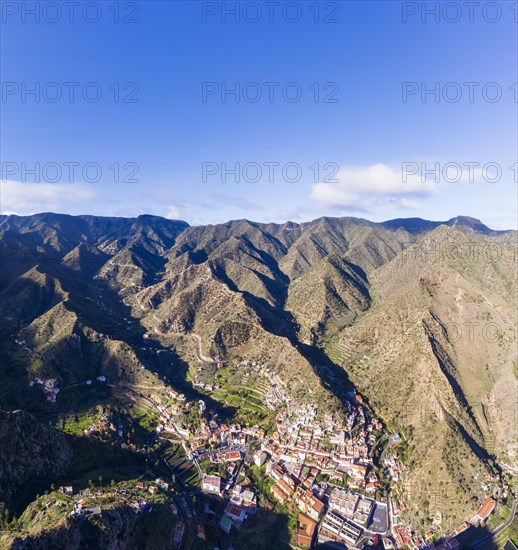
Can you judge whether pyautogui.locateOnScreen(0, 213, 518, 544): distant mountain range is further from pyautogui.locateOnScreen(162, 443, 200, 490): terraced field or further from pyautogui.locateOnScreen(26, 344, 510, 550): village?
pyautogui.locateOnScreen(162, 443, 200, 490): terraced field

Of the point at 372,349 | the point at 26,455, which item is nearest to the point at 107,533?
the point at 26,455

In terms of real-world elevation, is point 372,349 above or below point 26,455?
above

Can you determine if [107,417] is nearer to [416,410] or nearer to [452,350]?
[416,410]

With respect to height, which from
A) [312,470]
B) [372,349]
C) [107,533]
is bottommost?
[312,470]

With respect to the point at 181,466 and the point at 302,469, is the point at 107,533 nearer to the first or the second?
the point at 181,466

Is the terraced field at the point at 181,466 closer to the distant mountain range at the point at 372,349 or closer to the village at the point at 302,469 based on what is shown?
the village at the point at 302,469

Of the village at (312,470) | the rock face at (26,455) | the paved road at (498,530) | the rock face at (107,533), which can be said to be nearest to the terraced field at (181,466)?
the village at (312,470)

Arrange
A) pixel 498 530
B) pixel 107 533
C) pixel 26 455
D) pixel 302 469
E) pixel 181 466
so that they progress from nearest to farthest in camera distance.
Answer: pixel 107 533
pixel 26 455
pixel 498 530
pixel 302 469
pixel 181 466

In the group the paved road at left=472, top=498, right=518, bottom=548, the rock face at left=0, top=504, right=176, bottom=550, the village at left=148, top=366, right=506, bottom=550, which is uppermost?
the rock face at left=0, top=504, right=176, bottom=550

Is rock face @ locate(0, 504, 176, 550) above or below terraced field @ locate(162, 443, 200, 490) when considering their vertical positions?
above

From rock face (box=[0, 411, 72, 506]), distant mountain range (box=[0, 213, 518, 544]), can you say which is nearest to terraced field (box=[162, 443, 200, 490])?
rock face (box=[0, 411, 72, 506])

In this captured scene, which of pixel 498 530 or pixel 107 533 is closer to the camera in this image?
pixel 107 533
